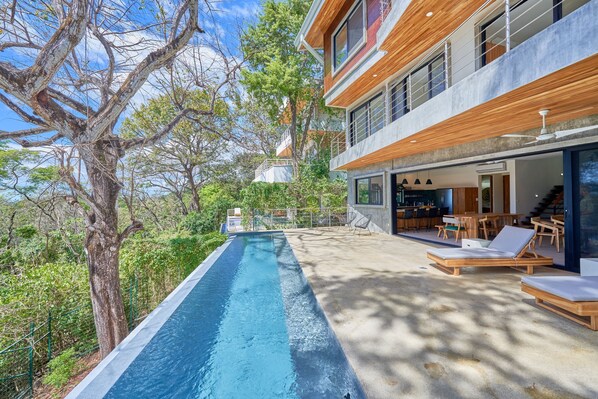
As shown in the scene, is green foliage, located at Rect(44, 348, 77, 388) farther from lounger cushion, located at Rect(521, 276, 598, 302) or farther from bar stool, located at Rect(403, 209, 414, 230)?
bar stool, located at Rect(403, 209, 414, 230)

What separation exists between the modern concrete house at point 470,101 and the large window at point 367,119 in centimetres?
7

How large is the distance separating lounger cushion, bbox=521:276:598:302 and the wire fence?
7.51m

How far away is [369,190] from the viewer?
13.5m

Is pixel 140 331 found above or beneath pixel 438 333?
beneath

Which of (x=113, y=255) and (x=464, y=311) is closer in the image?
(x=464, y=311)

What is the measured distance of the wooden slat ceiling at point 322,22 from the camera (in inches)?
401

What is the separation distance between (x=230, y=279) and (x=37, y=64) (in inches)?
216

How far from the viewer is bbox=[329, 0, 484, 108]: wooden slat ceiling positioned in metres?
5.96

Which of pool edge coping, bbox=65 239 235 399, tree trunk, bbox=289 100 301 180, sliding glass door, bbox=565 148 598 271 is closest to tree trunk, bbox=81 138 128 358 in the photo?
pool edge coping, bbox=65 239 235 399

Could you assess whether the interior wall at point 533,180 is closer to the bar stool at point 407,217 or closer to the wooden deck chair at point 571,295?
the bar stool at point 407,217

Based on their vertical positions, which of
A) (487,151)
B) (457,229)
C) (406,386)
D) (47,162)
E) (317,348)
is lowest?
(317,348)

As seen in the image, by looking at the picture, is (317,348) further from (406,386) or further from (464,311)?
(464,311)

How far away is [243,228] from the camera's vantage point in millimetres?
16125

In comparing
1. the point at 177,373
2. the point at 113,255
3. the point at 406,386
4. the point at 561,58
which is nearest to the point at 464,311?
the point at 406,386
